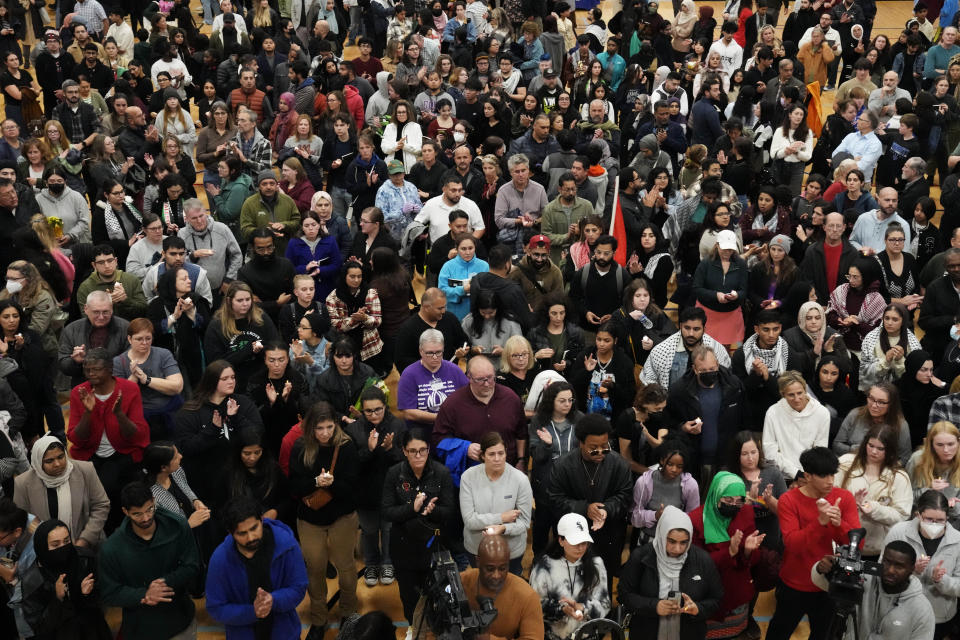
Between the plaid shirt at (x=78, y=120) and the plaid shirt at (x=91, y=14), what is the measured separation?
4507 millimetres

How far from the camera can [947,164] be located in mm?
12906

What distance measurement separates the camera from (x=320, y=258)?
32.1 ft

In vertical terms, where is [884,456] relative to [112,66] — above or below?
above

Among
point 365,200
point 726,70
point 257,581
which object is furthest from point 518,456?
point 726,70

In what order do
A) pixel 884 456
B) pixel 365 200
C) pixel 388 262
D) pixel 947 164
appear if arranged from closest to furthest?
pixel 884 456, pixel 388 262, pixel 365 200, pixel 947 164

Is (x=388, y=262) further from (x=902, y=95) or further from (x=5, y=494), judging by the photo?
(x=902, y=95)

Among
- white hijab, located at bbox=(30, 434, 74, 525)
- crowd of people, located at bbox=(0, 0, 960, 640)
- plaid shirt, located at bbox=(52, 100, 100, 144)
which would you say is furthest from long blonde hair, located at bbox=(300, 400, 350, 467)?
plaid shirt, located at bbox=(52, 100, 100, 144)

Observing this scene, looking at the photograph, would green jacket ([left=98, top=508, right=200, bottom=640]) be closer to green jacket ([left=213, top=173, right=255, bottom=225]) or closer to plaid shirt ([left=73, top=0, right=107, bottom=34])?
green jacket ([left=213, top=173, right=255, bottom=225])

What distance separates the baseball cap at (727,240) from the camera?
928 centimetres

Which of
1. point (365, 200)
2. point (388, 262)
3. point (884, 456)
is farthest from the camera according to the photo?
point (365, 200)

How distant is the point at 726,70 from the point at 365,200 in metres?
6.03

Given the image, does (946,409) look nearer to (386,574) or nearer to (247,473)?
(386,574)

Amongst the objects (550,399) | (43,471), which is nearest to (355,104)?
(550,399)

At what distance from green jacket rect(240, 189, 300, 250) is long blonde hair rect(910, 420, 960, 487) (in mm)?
5707
